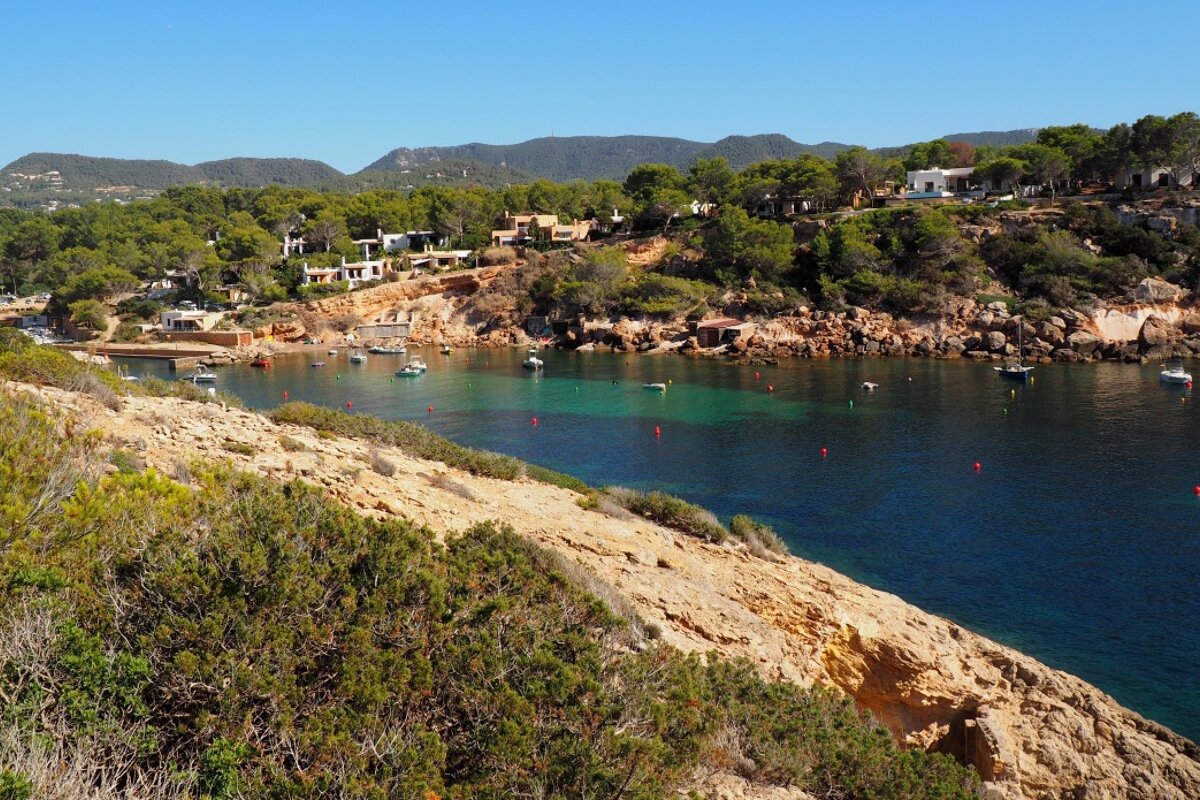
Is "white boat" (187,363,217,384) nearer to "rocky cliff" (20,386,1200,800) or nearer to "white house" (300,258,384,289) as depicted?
"white house" (300,258,384,289)

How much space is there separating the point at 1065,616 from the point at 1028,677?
20.4 feet

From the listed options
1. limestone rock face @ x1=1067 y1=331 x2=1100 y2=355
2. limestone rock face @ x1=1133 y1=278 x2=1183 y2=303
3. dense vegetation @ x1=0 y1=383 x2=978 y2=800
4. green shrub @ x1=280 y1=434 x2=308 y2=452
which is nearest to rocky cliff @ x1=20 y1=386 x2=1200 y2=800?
green shrub @ x1=280 y1=434 x2=308 y2=452

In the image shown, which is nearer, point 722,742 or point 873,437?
point 722,742

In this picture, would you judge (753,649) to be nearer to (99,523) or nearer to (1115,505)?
(99,523)

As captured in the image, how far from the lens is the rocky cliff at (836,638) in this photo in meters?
12.6

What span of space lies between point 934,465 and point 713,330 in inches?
1302

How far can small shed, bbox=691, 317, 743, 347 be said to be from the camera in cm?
6353

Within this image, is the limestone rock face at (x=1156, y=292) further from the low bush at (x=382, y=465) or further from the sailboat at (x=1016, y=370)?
the low bush at (x=382, y=465)

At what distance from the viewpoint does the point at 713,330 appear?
209 feet

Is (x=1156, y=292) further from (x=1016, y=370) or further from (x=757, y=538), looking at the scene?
(x=757, y=538)

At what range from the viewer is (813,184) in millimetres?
75938

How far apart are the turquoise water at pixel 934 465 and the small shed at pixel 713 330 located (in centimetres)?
633

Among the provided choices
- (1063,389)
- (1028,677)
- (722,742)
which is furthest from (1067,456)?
(722,742)

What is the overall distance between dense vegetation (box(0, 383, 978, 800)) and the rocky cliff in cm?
325
